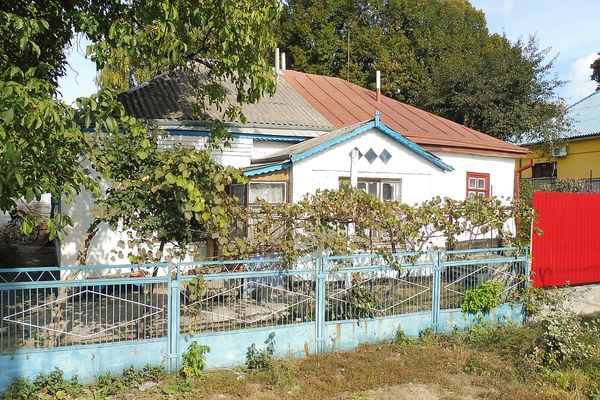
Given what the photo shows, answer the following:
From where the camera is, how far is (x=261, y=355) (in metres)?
5.95

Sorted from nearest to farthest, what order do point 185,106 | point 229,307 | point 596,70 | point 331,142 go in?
point 229,307 → point 331,142 → point 185,106 → point 596,70

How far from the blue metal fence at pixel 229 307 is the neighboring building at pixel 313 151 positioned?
2280 mm

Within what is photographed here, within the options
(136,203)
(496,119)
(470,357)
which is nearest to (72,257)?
(136,203)

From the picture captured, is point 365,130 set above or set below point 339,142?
above

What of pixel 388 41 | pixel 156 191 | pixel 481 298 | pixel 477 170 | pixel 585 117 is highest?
pixel 388 41

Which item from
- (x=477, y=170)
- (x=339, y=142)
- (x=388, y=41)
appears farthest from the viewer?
(x=388, y=41)

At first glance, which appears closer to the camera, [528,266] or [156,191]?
[156,191]

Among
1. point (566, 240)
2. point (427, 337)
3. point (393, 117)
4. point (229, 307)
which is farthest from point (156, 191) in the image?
point (393, 117)

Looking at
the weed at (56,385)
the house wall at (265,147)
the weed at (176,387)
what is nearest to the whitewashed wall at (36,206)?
the weed at (56,385)

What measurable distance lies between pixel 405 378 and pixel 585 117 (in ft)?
77.1

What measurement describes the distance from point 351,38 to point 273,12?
19796 mm

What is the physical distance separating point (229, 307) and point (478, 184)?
382 inches

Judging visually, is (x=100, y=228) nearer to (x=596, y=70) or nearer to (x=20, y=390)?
(x=20, y=390)

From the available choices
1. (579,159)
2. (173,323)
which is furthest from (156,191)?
(579,159)
